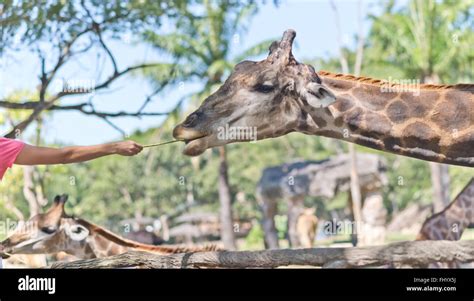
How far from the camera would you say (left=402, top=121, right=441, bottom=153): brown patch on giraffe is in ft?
20.7

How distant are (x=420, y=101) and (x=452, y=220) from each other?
5986mm

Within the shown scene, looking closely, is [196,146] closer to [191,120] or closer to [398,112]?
[191,120]

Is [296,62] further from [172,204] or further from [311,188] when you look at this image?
[172,204]

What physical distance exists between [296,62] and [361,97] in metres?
0.61

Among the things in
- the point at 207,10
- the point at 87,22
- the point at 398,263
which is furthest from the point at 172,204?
the point at 398,263

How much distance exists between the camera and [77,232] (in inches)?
424

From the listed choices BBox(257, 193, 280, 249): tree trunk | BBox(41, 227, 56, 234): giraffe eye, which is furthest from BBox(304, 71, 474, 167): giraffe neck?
BBox(257, 193, 280, 249): tree trunk

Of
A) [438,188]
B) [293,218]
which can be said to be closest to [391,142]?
[293,218]

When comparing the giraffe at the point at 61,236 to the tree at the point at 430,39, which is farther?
the tree at the point at 430,39

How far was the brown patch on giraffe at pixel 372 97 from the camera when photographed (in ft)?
21.4

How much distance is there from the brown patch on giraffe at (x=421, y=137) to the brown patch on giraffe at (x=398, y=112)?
0.10m

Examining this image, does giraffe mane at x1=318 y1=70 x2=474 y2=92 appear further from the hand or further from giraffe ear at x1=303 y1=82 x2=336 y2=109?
the hand

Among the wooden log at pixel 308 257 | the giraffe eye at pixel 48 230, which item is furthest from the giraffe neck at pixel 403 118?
the giraffe eye at pixel 48 230

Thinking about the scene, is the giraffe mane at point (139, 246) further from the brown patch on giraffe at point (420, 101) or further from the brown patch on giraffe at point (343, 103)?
the brown patch on giraffe at point (420, 101)
